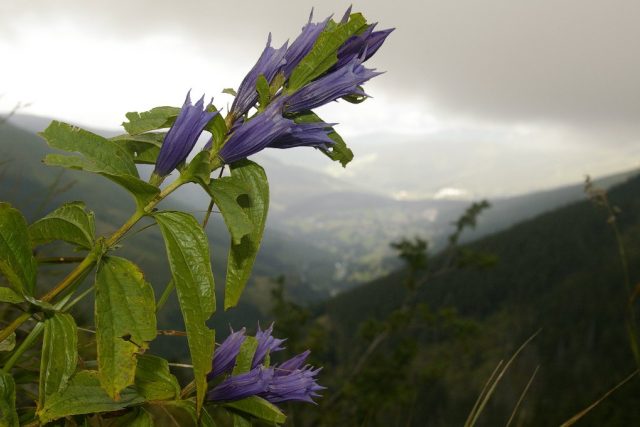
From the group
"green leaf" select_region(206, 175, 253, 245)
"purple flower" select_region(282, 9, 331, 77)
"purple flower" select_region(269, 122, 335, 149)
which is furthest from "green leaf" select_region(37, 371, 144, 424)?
"purple flower" select_region(282, 9, 331, 77)

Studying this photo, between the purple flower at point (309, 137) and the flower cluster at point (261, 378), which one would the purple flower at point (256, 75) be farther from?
the flower cluster at point (261, 378)

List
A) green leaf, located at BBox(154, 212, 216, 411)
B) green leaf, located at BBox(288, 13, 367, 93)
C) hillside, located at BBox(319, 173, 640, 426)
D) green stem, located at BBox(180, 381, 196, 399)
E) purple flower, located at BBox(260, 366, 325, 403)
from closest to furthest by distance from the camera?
green leaf, located at BBox(154, 212, 216, 411) → green leaf, located at BBox(288, 13, 367, 93) → green stem, located at BBox(180, 381, 196, 399) → purple flower, located at BBox(260, 366, 325, 403) → hillside, located at BBox(319, 173, 640, 426)

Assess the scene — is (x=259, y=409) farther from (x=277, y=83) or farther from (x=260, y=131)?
(x=277, y=83)

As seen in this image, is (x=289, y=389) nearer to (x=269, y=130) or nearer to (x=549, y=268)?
(x=269, y=130)

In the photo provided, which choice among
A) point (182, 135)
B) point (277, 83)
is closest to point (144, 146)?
point (182, 135)

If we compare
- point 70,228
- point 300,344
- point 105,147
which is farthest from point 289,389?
point 300,344

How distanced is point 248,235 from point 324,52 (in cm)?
61

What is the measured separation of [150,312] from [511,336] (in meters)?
120

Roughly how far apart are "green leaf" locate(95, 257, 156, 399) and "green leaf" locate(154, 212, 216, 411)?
136 mm

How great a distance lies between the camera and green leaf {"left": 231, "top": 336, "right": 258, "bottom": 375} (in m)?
1.82

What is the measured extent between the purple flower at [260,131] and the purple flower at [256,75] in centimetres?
12

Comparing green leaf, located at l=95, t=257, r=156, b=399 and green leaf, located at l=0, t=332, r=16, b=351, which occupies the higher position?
green leaf, located at l=95, t=257, r=156, b=399

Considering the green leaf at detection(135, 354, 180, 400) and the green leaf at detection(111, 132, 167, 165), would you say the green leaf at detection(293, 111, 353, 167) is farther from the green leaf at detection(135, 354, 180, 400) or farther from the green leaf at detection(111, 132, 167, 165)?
the green leaf at detection(135, 354, 180, 400)

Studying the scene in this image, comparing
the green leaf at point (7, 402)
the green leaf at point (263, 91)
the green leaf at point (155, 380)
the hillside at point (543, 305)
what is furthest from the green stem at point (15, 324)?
the hillside at point (543, 305)
